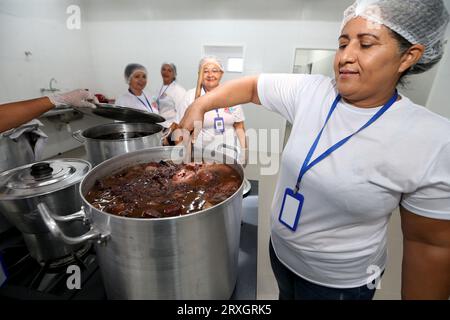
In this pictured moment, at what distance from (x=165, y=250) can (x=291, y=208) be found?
44cm

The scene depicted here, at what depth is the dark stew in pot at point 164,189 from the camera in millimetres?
759

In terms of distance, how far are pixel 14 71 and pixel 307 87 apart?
3.82m

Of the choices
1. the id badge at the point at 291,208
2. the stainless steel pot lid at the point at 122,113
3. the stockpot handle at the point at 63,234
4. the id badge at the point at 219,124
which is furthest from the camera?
the id badge at the point at 219,124

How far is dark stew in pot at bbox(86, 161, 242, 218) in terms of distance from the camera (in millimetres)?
759

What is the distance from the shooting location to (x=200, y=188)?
90 centimetres

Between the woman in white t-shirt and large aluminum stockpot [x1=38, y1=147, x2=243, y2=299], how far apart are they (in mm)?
267

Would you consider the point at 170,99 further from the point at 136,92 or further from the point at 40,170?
the point at 40,170

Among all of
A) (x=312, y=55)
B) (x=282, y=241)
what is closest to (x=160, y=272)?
(x=282, y=241)

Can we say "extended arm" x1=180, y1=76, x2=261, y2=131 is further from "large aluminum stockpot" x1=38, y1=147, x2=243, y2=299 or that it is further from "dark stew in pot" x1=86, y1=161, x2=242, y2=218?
"large aluminum stockpot" x1=38, y1=147, x2=243, y2=299

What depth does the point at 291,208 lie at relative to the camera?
2.56ft

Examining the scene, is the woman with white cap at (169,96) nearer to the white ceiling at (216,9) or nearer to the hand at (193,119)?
the white ceiling at (216,9)

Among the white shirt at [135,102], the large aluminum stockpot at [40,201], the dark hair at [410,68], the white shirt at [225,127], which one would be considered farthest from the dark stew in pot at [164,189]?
the white shirt at [135,102]

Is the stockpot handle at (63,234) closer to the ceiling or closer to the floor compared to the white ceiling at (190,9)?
closer to the floor
